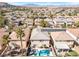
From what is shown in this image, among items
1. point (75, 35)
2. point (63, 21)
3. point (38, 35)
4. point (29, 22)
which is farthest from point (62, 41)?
point (29, 22)

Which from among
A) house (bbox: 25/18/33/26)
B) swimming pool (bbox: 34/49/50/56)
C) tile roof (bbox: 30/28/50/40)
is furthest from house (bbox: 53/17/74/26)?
swimming pool (bbox: 34/49/50/56)

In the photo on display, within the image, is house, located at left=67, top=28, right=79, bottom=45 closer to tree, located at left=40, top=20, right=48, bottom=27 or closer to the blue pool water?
tree, located at left=40, top=20, right=48, bottom=27

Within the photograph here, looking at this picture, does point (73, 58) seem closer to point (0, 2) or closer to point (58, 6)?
point (58, 6)

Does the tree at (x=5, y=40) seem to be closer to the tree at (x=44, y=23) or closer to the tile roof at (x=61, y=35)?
the tree at (x=44, y=23)

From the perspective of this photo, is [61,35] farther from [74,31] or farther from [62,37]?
[74,31]

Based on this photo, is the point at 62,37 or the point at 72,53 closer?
the point at 72,53

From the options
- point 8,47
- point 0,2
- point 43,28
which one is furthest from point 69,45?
point 0,2

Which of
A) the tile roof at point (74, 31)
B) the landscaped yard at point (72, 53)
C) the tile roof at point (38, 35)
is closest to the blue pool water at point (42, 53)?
the tile roof at point (38, 35)

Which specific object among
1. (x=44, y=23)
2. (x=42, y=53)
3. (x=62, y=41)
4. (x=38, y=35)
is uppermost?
(x=44, y=23)
